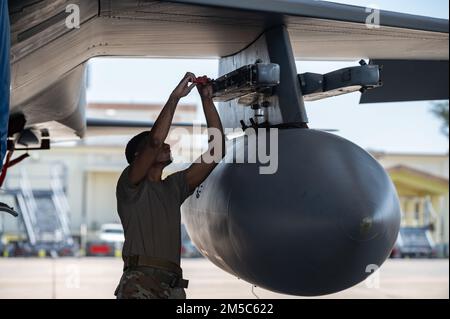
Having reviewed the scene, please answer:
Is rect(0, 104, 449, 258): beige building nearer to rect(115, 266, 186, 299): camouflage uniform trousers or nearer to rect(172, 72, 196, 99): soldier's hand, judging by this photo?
rect(172, 72, 196, 99): soldier's hand

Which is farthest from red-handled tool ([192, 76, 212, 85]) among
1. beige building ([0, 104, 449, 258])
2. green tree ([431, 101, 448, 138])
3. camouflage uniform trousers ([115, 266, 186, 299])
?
beige building ([0, 104, 449, 258])

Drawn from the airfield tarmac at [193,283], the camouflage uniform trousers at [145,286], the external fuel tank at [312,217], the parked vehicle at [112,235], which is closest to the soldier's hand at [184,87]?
the external fuel tank at [312,217]

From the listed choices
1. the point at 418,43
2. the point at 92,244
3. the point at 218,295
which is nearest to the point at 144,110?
the point at 92,244

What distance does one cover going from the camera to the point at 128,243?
433cm

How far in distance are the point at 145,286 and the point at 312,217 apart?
3.18 feet

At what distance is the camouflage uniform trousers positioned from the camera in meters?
4.21

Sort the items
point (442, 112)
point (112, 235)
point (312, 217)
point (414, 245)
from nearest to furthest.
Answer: point (312, 217) → point (442, 112) → point (414, 245) → point (112, 235)

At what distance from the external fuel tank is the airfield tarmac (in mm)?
7430

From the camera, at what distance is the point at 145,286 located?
13.8ft

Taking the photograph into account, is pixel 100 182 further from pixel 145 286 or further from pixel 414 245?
pixel 145 286

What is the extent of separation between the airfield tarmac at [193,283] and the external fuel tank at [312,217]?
7.43 metres

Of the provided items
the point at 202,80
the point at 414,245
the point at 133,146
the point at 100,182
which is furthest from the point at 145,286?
the point at 100,182
